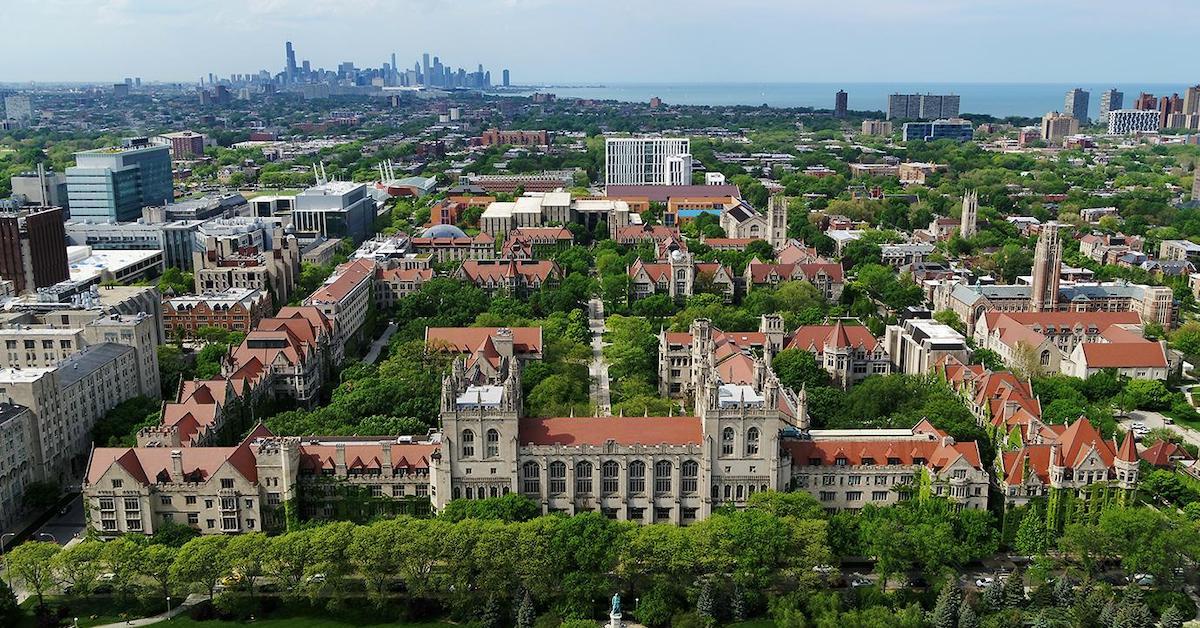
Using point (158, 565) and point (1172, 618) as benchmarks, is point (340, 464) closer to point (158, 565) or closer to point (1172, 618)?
point (158, 565)

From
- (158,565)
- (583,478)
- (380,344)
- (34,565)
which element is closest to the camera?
(34,565)

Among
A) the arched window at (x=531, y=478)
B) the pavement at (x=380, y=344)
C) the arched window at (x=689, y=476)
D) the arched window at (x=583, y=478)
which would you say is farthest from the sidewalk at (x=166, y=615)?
the pavement at (x=380, y=344)

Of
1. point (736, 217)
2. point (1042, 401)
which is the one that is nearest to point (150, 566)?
point (1042, 401)

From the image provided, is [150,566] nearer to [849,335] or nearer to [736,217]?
[849,335]

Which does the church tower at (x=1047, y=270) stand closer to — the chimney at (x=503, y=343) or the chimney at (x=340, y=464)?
the chimney at (x=503, y=343)

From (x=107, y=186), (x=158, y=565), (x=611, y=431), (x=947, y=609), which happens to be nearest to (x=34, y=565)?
(x=158, y=565)

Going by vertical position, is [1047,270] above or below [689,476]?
above
